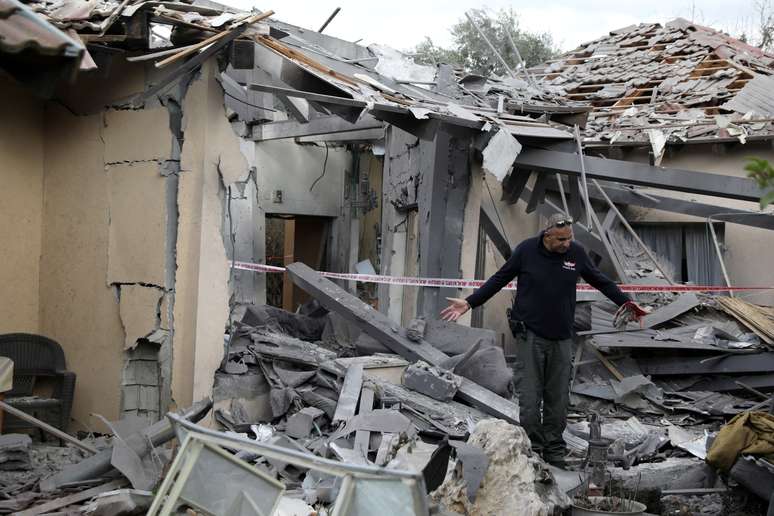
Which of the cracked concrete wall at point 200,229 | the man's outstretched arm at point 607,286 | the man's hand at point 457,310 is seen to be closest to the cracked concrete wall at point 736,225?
the man's outstretched arm at point 607,286

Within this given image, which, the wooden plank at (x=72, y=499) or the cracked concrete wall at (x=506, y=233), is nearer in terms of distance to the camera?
the wooden plank at (x=72, y=499)

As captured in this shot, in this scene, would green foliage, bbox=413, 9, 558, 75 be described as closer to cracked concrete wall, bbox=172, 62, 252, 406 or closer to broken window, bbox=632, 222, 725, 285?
broken window, bbox=632, 222, 725, 285

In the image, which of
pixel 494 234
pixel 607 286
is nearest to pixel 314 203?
pixel 494 234

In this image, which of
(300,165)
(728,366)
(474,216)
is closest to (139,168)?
(474,216)

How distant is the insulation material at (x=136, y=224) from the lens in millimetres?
6625

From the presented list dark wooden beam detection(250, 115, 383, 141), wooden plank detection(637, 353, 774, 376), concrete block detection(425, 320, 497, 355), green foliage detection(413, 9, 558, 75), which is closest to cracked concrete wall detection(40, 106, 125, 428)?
concrete block detection(425, 320, 497, 355)

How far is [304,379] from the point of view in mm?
7477

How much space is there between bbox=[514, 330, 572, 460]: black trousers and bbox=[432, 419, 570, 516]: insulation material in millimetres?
1136

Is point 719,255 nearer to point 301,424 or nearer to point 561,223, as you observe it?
point 561,223

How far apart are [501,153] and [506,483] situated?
501cm

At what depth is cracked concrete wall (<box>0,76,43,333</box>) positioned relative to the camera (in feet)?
22.6

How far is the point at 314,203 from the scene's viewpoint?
16.7 metres

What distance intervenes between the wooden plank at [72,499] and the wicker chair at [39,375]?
167 cm

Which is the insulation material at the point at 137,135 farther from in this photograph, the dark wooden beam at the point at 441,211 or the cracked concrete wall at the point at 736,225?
the cracked concrete wall at the point at 736,225
